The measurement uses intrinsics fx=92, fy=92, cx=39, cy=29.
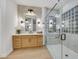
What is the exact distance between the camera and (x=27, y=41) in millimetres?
5457

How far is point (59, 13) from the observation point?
12.8ft

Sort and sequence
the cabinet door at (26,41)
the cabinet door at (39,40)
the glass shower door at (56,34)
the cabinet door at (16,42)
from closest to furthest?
the glass shower door at (56,34) → the cabinet door at (16,42) → the cabinet door at (26,41) → the cabinet door at (39,40)

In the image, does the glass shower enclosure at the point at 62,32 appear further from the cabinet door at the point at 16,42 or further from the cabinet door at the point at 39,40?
the cabinet door at the point at 16,42

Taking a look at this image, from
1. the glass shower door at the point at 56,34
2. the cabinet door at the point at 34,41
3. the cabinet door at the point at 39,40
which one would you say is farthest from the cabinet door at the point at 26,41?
the glass shower door at the point at 56,34

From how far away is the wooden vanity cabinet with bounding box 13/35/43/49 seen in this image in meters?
5.28

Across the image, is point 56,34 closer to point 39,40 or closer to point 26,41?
point 39,40

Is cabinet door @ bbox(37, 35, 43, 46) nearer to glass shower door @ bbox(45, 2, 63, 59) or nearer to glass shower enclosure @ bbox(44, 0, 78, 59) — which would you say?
glass shower enclosure @ bbox(44, 0, 78, 59)

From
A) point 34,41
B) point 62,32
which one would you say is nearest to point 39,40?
point 34,41

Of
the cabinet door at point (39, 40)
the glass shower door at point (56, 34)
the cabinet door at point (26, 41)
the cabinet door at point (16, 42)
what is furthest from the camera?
the cabinet door at point (39, 40)

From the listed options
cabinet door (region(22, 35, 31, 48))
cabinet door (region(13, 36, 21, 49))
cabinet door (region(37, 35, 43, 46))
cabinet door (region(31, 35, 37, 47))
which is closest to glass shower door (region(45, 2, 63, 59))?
cabinet door (region(37, 35, 43, 46))

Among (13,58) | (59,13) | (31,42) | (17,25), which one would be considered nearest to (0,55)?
(13,58)

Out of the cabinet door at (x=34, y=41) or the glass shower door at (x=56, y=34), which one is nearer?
the glass shower door at (x=56, y=34)

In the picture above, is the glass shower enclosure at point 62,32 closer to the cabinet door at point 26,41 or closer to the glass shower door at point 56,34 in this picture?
the glass shower door at point 56,34

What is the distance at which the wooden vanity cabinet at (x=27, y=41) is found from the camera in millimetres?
5277
